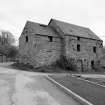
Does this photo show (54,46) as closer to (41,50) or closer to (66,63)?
(41,50)

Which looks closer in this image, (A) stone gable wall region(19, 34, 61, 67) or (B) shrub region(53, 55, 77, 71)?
(A) stone gable wall region(19, 34, 61, 67)

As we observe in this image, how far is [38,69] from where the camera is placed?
790 inches

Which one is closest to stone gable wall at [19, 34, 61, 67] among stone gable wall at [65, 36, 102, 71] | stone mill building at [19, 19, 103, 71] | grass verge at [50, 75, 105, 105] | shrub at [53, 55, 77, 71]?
stone mill building at [19, 19, 103, 71]

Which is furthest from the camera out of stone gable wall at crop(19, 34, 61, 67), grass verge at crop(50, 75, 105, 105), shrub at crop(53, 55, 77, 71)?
shrub at crop(53, 55, 77, 71)

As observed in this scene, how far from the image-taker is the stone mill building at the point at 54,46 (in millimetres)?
21484

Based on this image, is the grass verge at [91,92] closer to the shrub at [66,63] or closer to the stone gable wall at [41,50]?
the stone gable wall at [41,50]

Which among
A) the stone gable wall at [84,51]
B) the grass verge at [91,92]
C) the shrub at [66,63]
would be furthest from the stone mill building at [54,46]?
the grass verge at [91,92]

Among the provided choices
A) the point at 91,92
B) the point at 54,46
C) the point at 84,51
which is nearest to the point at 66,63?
the point at 54,46

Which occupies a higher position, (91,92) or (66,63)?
(66,63)

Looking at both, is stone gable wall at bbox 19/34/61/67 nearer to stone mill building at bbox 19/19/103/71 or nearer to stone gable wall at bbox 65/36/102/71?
stone mill building at bbox 19/19/103/71

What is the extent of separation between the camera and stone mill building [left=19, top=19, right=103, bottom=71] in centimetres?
2148

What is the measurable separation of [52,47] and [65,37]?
144 inches

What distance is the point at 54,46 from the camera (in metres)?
23.6

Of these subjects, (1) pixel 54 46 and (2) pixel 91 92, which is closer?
(2) pixel 91 92
